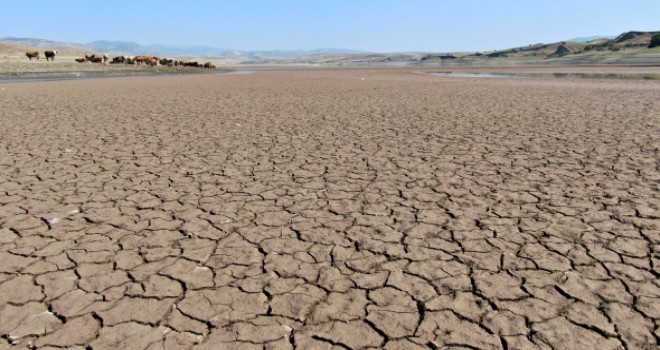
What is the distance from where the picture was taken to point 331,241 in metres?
3.61

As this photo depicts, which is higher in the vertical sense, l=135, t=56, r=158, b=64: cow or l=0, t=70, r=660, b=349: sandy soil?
l=135, t=56, r=158, b=64: cow

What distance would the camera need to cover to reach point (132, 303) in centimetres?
272

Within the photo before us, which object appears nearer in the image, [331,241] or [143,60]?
[331,241]

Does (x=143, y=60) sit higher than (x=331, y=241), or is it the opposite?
(x=143, y=60)

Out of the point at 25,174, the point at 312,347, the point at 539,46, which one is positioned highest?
the point at 539,46

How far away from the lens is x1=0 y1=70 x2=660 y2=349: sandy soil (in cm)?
249

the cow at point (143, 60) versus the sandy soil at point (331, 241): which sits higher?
the cow at point (143, 60)

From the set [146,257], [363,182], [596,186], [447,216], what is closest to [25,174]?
[146,257]

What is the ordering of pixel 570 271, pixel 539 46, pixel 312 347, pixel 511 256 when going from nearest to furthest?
pixel 312 347 → pixel 570 271 → pixel 511 256 → pixel 539 46

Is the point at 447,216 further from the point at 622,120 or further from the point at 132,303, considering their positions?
the point at 622,120

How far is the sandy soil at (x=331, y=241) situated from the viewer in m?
2.49

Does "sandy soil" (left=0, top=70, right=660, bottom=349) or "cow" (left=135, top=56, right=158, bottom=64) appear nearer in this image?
"sandy soil" (left=0, top=70, right=660, bottom=349)

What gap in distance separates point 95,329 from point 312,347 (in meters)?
1.36

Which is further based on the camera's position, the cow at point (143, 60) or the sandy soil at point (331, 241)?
the cow at point (143, 60)
